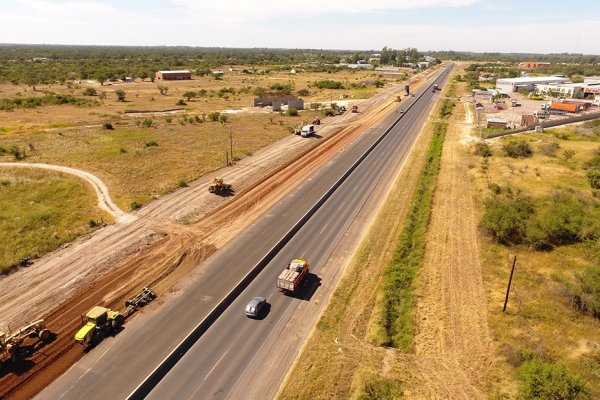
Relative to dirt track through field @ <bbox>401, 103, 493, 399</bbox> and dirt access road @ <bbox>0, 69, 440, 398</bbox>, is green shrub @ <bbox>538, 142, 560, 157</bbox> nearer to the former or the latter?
dirt track through field @ <bbox>401, 103, 493, 399</bbox>

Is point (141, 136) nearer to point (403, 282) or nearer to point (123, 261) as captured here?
point (123, 261)

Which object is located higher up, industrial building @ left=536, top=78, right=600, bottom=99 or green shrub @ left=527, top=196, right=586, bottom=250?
industrial building @ left=536, top=78, right=600, bottom=99

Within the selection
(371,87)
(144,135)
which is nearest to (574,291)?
(144,135)

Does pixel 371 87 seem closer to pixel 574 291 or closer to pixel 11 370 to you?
pixel 574 291

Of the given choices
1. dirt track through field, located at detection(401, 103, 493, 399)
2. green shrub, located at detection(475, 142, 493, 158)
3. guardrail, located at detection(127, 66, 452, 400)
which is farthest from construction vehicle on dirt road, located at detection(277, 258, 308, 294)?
green shrub, located at detection(475, 142, 493, 158)

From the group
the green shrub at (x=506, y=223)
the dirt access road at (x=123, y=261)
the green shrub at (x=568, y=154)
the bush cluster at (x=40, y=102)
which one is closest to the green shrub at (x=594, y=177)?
the green shrub at (x=568, y=154)

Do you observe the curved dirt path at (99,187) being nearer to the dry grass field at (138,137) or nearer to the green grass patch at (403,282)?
the dry grass field at (138,137)
